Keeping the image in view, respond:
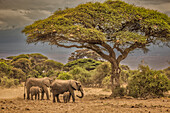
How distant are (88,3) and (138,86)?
7197mm

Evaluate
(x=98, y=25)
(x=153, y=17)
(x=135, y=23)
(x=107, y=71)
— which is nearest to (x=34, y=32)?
(x=98, y=25)

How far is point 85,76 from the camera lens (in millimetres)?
29625

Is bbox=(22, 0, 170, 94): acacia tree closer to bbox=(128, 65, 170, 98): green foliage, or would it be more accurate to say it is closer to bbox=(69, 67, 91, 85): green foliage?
bbox=(128, 65, 170, 98): green foliage

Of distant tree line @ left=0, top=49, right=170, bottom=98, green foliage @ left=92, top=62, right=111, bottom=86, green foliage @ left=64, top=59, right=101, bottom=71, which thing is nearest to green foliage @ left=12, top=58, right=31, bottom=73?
distant tree line @ left=0, top=49, right=170, bottom=98

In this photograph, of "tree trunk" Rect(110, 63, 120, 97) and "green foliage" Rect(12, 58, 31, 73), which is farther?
"green foliage" Rect(12, 58, 31, 73)

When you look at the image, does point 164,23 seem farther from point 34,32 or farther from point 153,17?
point 34,32

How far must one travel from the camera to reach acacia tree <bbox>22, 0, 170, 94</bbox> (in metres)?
13.8

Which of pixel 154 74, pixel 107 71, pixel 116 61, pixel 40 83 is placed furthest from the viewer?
pixel 107 71

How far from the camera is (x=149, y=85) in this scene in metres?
14.6

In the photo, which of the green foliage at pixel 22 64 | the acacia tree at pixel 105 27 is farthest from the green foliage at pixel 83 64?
the acacia tree at pixel 105 27

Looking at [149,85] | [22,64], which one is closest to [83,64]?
[22,64]

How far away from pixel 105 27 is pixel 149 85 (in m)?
5.17

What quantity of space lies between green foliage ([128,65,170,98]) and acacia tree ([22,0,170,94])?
4.63 feet

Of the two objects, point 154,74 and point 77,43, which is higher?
point 77,43
